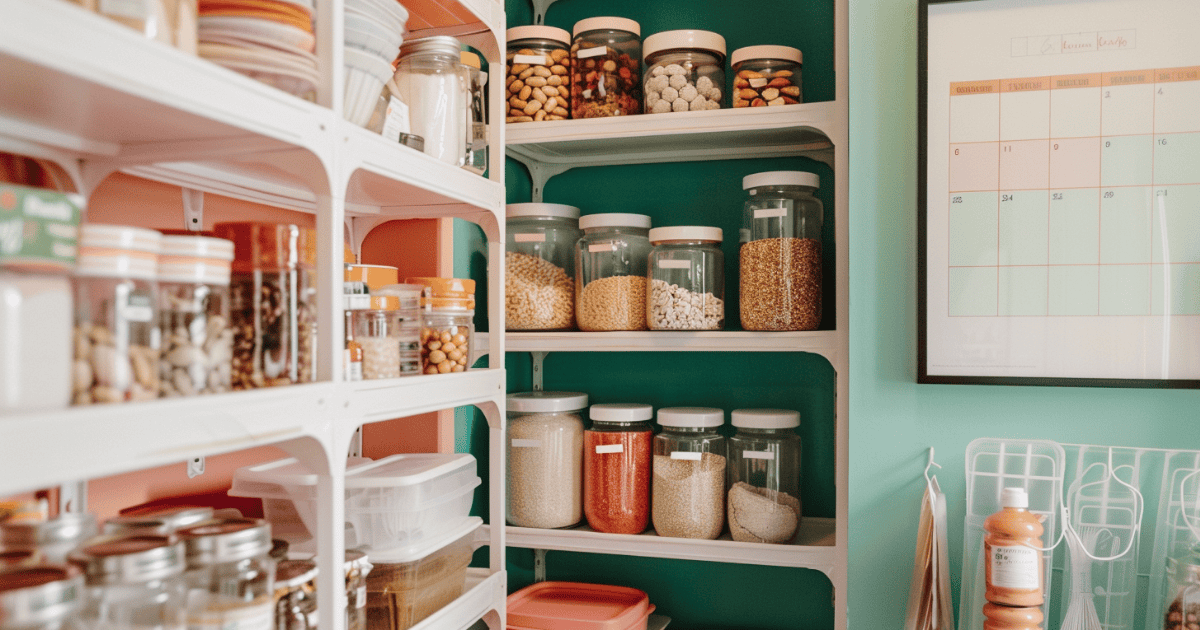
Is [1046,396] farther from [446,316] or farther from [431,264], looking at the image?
[431,264]

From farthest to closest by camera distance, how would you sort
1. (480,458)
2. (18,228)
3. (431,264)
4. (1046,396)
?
(480,458) → (431,264) → (1046,396) → (18,228)

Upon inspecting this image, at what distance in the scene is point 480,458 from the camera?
192 centimetres

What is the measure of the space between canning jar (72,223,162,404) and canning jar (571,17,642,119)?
121 centimetres

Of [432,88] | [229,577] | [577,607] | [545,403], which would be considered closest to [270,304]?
[229,577]

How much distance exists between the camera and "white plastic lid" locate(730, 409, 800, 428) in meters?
1.68

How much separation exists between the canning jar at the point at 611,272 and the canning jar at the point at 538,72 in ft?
0.90

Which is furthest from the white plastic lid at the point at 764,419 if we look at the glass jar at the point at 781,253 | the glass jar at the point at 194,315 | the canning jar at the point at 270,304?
the glass jar at the point at 194,315

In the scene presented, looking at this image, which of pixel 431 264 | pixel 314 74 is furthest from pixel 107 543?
pixel 431 264

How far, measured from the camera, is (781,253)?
5.35 ft

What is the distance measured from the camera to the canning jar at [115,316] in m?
0.64

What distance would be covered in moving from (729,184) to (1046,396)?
911 millimetres

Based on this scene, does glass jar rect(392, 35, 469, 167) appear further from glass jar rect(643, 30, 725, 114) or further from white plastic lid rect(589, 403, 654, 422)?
white plastic lid rect(589, 403, 654, 422)

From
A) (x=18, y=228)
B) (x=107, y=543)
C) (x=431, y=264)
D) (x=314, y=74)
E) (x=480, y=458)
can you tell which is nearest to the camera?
(x=18, y=228)

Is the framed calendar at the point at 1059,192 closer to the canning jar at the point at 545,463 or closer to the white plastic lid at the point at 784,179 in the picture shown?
the white plastic lid at the point at 784,179
